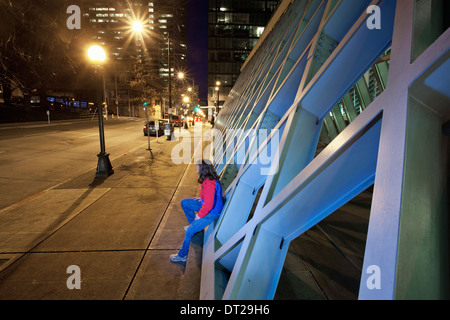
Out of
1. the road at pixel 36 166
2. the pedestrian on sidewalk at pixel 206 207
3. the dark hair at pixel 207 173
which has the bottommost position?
the road at pixel 36 166

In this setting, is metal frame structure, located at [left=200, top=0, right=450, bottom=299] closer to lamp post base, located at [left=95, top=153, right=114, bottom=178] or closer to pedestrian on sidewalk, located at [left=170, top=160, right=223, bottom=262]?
pedestrian on sidewalk, located at [left=170, top=160, right=223, bottom=262]

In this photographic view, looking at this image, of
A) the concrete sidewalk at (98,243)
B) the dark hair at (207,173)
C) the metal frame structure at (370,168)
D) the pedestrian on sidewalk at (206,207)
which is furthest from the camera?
the dark hair at (207,173)

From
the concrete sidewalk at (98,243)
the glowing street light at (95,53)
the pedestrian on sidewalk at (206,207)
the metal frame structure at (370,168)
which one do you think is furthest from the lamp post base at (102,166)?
the metal frame structure at (370,168)

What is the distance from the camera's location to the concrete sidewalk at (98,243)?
3270 mm

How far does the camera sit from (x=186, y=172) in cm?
1009

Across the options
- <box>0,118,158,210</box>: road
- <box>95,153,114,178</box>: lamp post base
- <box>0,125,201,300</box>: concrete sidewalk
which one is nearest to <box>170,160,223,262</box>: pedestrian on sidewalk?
<box>0,125,201,300</box>: concrete sidewalk

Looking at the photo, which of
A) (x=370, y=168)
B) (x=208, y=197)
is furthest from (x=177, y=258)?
(x=370, y=168)

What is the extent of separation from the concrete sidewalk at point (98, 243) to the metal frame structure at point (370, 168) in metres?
0.90

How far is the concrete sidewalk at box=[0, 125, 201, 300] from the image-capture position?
10.7ft

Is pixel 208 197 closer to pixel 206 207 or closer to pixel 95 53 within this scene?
pixel 206 207

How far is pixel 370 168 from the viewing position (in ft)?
6.35

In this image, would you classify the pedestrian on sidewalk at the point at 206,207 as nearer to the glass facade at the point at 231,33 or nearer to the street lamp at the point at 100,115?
the street lamp at the point at 100,115

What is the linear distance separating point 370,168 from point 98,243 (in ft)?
14.6
